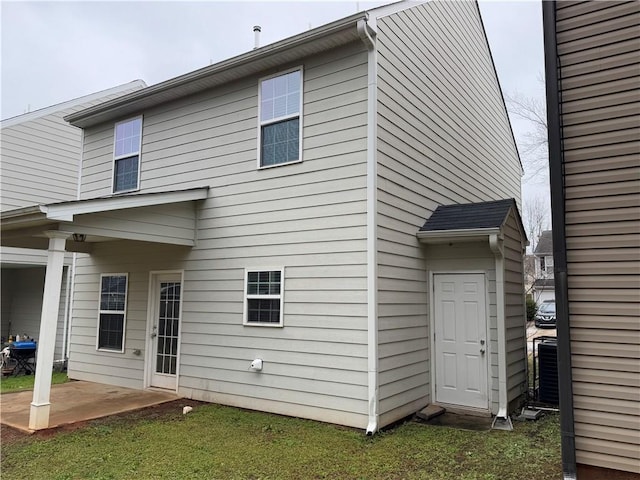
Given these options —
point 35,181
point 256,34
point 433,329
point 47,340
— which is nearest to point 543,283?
point 433,329

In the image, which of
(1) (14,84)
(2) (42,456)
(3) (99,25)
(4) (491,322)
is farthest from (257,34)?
(1) (14,84)

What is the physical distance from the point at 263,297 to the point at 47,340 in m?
2.79

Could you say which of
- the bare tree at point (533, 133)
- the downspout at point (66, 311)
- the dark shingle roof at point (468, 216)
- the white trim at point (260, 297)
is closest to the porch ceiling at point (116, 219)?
the white trim at point (260, 297)

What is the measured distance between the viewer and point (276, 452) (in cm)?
483

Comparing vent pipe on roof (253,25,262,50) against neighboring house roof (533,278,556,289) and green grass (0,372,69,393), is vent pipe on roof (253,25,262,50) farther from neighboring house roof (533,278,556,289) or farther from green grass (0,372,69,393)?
neighboring house roof (533,278,556,289)

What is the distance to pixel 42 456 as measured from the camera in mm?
4852

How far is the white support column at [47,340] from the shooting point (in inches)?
225

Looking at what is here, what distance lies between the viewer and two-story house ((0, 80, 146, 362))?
37.7ft

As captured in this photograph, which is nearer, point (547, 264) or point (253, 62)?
point (253, 62)

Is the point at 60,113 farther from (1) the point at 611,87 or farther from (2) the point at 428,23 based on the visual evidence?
(1) the point at 611,87

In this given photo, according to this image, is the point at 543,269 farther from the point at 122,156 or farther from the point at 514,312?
the point at 122,156

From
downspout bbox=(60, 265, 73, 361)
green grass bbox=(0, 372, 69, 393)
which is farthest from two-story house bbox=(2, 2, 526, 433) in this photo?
downspout bbox=(60, 265, 73, 361)

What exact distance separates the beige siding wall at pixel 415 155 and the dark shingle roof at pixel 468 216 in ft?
0.59

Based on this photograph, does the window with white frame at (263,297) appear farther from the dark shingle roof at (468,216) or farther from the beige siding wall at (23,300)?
the beige siding wall at (23,300)
